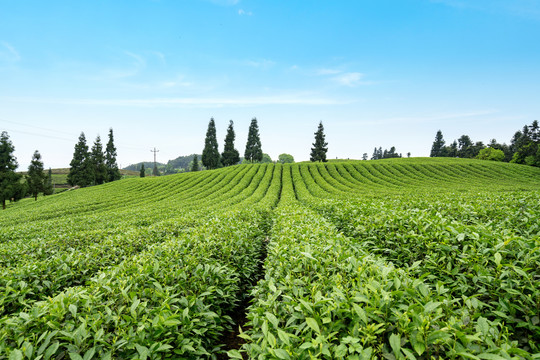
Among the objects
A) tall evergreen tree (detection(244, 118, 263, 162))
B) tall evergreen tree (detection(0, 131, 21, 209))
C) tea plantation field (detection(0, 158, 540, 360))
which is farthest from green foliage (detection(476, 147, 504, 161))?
tall evergreen tree (detection(0, 131, 21, 209))

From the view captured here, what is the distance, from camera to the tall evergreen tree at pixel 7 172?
3434 centimetres

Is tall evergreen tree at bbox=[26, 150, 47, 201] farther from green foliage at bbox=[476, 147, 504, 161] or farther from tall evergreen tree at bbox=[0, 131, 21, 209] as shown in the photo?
green foliage at bbox=[476, 147, 504, 161]

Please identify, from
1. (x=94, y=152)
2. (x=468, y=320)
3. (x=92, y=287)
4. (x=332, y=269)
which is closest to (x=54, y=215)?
(x=92, y=287)

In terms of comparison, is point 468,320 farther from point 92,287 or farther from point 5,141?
point 5,141

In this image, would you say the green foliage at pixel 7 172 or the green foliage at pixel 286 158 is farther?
the green foliage at pixel 286 158

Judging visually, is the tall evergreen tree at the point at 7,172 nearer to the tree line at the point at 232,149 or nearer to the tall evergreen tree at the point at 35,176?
the tall evergreen tree at the point at 35,176

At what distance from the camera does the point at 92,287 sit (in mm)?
2793

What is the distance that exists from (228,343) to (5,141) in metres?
52.4

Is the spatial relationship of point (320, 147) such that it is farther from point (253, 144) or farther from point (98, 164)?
point (98, 164)

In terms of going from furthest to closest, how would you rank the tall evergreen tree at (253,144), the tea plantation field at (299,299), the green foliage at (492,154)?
the green foliage at (492,154)
the tall evergreen tree at (253,144)
the tea plantation field at (299,299)

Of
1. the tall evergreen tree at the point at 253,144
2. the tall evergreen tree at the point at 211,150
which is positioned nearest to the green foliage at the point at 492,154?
the tall evergreen tree at the point at 253,144

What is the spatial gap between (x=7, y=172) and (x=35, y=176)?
7.90 meters

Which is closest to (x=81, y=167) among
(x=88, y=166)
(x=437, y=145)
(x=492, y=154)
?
(x=88, y=166)

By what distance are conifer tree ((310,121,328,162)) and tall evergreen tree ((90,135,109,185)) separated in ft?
171
